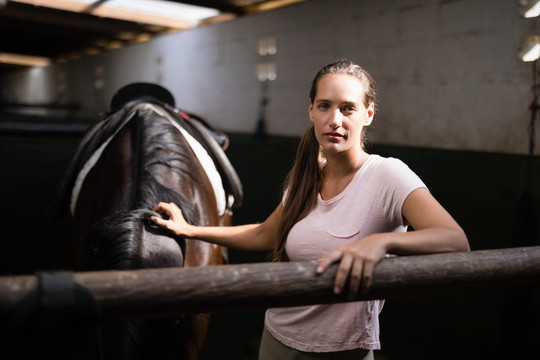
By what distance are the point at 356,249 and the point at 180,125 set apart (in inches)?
61.8

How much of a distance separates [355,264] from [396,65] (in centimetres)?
350

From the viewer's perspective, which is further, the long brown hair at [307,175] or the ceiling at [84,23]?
the ceiling at [84,23]

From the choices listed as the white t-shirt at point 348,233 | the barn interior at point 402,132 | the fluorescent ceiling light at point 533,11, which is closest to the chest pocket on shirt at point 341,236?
the white t-shirt at point 348,233

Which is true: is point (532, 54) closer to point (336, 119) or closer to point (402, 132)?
point (402, 132)

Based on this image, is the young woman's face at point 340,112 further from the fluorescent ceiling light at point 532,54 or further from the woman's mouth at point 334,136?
the fluorescent ceiling light at point 532,54

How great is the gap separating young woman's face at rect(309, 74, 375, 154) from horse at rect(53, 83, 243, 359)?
509mm

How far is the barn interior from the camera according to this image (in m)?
2.72

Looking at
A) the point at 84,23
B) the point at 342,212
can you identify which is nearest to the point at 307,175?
the point at 342,212

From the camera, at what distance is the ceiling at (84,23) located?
5.99 m

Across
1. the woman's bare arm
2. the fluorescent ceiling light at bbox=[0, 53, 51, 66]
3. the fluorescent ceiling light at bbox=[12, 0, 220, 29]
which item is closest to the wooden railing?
the woman's bare arm

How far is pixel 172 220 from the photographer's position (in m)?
1.27

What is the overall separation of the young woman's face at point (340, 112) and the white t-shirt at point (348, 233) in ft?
0.27

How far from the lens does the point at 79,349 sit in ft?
9.28

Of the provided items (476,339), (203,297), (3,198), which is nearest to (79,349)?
(3,198)
